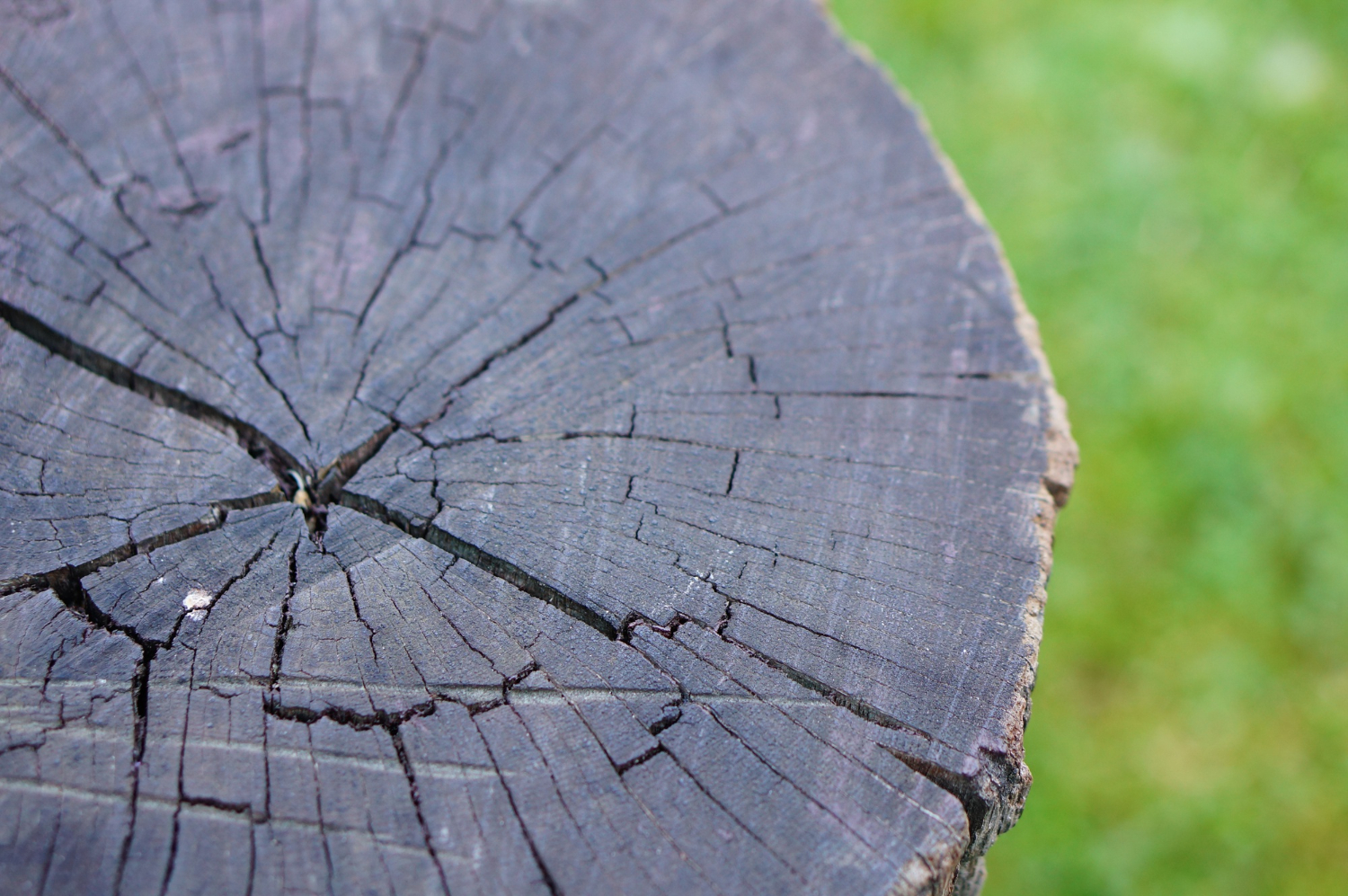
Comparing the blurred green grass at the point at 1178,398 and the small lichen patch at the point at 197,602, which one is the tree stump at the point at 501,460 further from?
the blurred green grass at the point at 1178,398

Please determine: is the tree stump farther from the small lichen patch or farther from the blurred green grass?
the blurred green grass

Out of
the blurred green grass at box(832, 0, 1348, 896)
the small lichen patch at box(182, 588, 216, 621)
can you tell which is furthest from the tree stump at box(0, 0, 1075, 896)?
the blurred green grass at box(832, 0, 1348, 896)

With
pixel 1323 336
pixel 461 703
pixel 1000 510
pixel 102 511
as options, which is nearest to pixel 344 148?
pixel 102 511

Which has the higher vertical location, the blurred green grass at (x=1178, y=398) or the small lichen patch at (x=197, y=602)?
the blurred green grass at (x=1178, y=398)

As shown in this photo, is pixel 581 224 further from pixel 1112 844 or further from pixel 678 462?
pixel 1112 844

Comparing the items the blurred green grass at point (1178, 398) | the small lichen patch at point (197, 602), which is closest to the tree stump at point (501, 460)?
the small lichen patch at point (197, 602)

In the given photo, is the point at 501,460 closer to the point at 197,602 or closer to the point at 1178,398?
the point at 197,602
